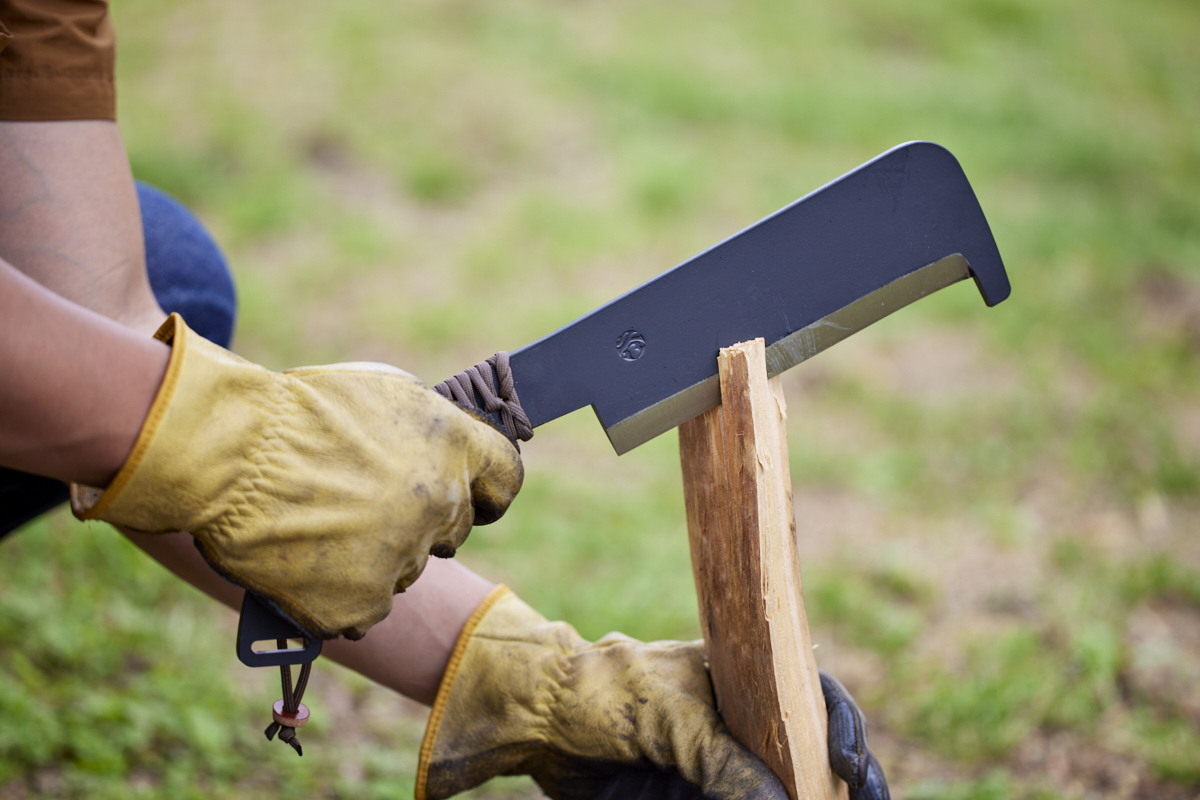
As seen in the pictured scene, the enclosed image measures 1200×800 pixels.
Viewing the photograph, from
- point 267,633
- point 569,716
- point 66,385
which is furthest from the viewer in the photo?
point 569,716

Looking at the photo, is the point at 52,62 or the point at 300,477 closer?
the point at 300,477

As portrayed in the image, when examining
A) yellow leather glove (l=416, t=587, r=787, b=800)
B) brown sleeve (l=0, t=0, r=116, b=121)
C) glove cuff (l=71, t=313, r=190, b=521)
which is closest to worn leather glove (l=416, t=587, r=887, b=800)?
yellow leather glove (l=416, t=587, r=787, b=800)

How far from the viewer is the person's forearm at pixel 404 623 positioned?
1.20 m

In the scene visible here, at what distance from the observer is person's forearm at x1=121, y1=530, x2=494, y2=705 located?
1.20 meters

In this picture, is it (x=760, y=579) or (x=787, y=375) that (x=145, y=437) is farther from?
(x=787, y=375)

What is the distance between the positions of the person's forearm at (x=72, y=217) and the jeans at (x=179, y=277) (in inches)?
6.2

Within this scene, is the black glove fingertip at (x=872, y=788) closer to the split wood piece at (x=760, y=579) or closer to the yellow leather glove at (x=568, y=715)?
the split wood piece at (x=760, y=579)

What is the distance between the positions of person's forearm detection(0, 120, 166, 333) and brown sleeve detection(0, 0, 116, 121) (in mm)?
24

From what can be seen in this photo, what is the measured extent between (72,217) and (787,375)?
2712 millimetres

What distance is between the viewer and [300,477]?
888 mm

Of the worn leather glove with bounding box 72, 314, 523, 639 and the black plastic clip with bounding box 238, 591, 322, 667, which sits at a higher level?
the worn leather glove with bounding box 72, 314, 523, 639

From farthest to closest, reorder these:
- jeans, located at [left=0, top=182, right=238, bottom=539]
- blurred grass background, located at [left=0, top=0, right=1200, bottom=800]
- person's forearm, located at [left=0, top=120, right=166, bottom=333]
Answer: blurred grass background, located at [left=0, top=0, right=1200, bottom=800] → jeans, located at [left=0, top=182, right=238, bottom=539] → person's forearm, located at [left=0, top=120, right=166, bottom=333]

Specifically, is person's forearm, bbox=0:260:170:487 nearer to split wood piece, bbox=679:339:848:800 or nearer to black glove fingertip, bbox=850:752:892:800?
split wood piece, bbox=679:339:848:800

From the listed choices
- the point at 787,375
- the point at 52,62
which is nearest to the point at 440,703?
the point at 52,62
